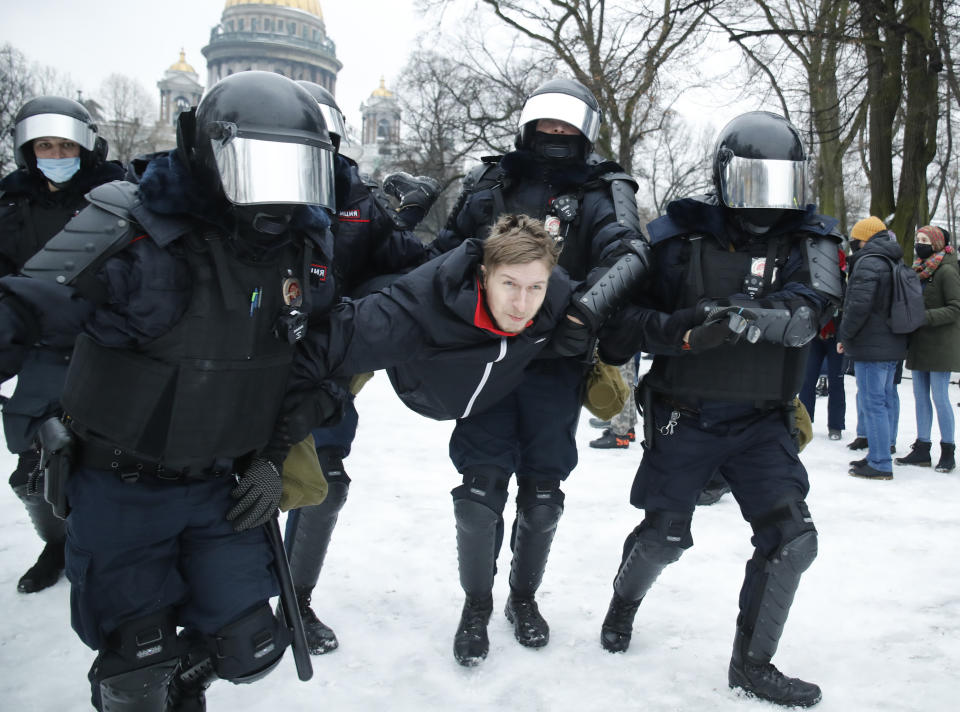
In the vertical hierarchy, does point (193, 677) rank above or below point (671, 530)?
below

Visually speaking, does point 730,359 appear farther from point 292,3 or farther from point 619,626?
point 292,3

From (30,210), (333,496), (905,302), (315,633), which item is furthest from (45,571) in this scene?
(905,302)

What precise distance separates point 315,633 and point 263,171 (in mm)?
1942

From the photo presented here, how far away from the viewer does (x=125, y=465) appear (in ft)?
7.15

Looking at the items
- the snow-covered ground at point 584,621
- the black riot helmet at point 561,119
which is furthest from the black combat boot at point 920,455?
the black riot helmet at point 561,119

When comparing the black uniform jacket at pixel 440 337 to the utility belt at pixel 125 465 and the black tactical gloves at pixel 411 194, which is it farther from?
the black tactical gloves at pixel 411 194

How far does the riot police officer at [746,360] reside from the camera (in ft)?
9.27

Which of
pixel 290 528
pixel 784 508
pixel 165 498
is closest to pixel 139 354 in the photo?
pixel 165 498

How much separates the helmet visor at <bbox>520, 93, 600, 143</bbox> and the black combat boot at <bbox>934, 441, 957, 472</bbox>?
185 inches

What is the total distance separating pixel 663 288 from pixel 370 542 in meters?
2.23

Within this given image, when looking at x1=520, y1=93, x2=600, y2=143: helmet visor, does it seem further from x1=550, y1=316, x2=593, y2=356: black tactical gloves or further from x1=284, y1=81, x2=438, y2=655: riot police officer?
x1=550, y1=316, x2=593, y2=356: black tactical gloves

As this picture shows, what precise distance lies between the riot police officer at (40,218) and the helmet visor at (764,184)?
285 cm

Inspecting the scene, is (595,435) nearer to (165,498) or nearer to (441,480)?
(441,480)

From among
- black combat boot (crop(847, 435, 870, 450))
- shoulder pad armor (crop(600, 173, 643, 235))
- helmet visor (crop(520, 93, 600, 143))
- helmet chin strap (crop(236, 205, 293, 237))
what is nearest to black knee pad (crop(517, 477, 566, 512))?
shoulder pad armor (crop(600, 173, 643, 235))
